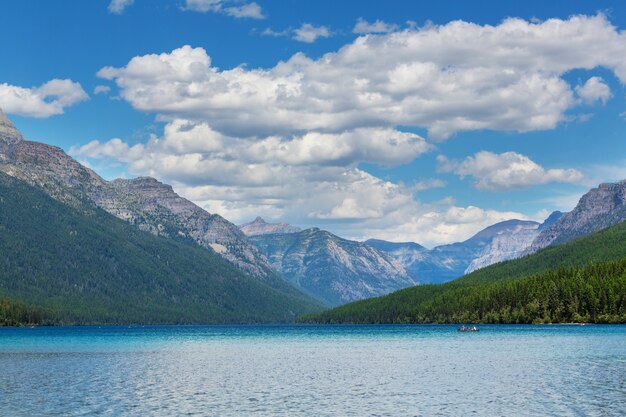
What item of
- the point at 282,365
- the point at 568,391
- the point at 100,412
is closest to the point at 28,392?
the point at 100,412

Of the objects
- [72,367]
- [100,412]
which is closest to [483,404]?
[100,412]

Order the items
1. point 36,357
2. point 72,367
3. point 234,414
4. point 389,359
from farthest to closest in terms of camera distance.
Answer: point 36,357, point 389,359, point 72,367, point 234,414

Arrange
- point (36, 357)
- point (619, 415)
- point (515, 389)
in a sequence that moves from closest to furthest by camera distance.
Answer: point (619, 415) < point (515, 389) < point (36, 357)

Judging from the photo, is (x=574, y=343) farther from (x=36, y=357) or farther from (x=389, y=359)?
(x=36, y=357)

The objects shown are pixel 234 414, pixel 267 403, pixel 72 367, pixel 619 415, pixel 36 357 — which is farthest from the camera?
pixel 36 357

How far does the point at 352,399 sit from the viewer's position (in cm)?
8225

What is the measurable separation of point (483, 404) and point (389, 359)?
63.3 meters

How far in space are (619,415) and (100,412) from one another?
48812 millimetres

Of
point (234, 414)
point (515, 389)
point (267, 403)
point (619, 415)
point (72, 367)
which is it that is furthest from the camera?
point (72, 367)

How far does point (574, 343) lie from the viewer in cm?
16338

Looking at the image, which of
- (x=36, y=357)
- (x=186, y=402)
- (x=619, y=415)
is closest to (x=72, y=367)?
(x=36, y=357)

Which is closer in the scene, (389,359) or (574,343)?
(389,359)

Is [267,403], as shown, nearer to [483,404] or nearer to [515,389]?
[483,404]

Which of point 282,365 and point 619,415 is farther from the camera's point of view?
point 282,365
